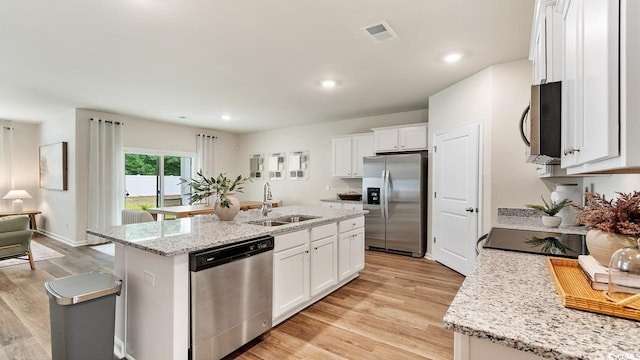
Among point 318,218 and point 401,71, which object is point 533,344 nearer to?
point 318,218

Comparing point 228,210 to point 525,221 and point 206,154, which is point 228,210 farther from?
point 206,154

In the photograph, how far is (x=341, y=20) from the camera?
96.5 inches

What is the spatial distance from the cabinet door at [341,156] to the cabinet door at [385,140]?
741 mm

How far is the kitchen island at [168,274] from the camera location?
1841 mm

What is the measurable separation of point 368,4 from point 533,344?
2.29 metres

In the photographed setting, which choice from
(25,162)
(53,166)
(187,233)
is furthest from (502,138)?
(25,162)

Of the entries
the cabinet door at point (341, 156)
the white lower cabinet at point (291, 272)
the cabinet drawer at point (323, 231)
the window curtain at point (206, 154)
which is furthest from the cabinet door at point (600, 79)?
the window curtain at point (206, 154)

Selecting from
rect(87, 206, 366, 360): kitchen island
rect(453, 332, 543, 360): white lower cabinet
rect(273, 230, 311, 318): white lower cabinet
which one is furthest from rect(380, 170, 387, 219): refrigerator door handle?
rect(453, 332, 543, 360): white lower cabinet

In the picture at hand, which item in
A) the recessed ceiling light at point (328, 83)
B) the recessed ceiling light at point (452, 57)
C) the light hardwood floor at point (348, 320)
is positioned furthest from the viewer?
the recessed ceiling light at point (328, 83)

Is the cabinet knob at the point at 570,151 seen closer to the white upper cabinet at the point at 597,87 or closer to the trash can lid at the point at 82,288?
the white upper cabinet at the point at 597,87

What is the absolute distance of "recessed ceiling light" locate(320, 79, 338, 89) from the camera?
13.0ft

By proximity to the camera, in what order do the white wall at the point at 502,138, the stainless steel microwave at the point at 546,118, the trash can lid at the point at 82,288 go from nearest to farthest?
the stainless steel microwave at the point at 546,118 → the trash can lid at the point at 82,288 → the white wall at the point at 502,138

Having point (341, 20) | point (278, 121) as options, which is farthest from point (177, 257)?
point (278, 121)

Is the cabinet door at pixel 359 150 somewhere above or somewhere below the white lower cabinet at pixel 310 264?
above
